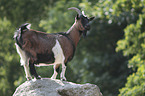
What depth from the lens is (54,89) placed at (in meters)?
10.0

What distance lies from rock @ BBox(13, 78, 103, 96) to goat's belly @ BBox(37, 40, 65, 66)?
50 cm

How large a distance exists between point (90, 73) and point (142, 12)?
7.73 m

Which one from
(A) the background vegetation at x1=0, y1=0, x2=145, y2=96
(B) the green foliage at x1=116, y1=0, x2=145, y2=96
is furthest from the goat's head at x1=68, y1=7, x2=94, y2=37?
(A) the background vegetation at x1=0, y1=0, x2=145, y2=96

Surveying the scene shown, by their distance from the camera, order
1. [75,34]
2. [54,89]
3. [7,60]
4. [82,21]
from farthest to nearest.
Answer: [7,60] → [75,34] → [82,21] → [54,89]

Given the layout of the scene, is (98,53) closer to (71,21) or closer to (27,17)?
(71,21)

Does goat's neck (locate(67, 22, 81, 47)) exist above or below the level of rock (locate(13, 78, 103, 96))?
above

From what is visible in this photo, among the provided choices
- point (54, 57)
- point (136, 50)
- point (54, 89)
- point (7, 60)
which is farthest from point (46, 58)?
point (7, 60)

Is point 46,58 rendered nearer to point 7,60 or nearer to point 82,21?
point 82,21

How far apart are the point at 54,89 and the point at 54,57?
816 millimetres

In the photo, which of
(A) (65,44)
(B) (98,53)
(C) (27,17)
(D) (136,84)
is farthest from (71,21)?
(A) (65,44)

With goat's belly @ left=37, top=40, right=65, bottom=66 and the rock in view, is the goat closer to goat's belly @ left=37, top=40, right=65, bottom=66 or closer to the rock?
goat's belly @ left=37, top=40, right=65, bottom=66

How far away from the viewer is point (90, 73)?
2516 cm

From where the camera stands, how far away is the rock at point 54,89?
984cm

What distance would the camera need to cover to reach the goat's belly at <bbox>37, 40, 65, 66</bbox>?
10141 millimetres
